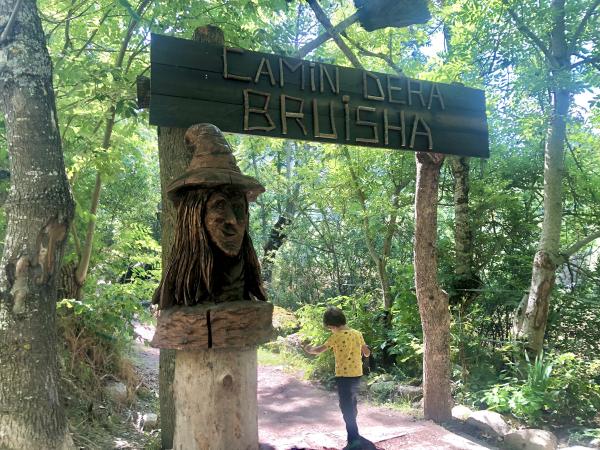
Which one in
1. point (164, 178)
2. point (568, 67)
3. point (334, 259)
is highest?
point (568, 67)

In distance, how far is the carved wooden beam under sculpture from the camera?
2.07 meters

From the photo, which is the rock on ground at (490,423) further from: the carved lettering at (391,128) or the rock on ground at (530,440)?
the carved lettering at (391,128)

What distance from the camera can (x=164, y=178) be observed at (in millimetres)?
3637

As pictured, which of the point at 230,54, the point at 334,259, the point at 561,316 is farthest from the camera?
the point at 334,259

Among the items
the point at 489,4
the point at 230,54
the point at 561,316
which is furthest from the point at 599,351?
the point at 230,54

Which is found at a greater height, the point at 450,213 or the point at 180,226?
the point at 450,213

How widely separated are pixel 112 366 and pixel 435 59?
22.4 feet

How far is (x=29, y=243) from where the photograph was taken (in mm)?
3619

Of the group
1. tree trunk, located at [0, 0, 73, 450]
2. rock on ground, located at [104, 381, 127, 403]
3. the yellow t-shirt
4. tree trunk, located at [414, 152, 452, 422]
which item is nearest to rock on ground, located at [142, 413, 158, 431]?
rock on ground, located at [104, 381, 127, 403]

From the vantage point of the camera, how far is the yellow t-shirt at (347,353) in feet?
13.0

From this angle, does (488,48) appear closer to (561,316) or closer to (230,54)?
(561,316)

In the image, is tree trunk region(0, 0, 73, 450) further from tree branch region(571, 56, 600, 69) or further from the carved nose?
tree branch region(571, 56, 600, 69)

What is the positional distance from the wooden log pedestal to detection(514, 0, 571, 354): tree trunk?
4958mm

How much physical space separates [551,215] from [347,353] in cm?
367
